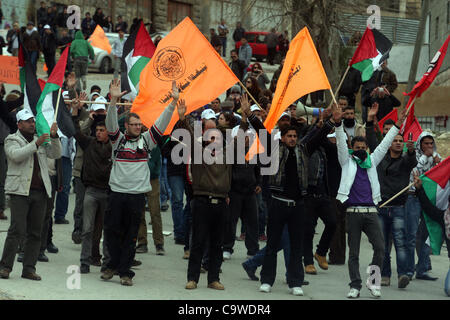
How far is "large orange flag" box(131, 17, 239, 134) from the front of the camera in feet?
36.6

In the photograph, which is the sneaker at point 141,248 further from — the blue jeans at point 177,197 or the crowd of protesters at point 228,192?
the blue jeans at point 177,197

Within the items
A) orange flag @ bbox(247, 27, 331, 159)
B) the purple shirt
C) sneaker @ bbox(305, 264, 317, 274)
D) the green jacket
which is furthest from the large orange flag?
the green jacket

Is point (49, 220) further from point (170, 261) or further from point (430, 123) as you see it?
point (430, 123)

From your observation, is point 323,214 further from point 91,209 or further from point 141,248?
point 91,209

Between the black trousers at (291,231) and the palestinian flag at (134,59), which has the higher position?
the palestinian flag at (134,59)

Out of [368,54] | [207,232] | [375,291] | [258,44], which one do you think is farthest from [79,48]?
[375,291]

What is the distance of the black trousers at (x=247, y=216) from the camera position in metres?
12.1

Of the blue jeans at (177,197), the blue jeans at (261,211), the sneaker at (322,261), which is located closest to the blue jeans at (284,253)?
the sneaker at (322,261)

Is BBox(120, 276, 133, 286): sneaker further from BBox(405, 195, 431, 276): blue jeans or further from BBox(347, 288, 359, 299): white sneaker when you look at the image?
BBox(405, 195, 431, 276): blue jeans

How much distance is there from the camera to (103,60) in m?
32.2

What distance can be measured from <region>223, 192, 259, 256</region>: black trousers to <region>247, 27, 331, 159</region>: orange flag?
174cm

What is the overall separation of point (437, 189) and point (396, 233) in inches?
33.5

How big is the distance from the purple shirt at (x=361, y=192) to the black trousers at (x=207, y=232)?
5.07ft

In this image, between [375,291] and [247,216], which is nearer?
[375,291]
